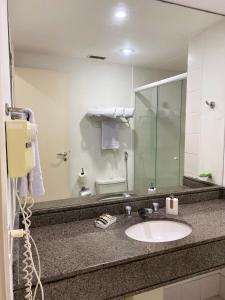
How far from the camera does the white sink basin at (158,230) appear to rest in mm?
1427

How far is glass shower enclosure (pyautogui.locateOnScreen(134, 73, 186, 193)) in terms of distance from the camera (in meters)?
1.80

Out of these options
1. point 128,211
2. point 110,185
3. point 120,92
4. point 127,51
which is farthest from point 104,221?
point 127,51

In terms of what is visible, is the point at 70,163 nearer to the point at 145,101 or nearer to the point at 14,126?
the point at 145,101

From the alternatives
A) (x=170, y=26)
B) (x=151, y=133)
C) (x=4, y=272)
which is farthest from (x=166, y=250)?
(x=170, y=26)

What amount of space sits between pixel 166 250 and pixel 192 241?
0.16 m

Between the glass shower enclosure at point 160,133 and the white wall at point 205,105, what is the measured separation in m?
0.07

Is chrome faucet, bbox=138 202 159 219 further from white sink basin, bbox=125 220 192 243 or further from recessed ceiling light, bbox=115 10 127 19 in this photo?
recessed ceiling light, bbox=115 10 127 19

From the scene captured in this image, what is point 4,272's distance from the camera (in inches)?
20.6

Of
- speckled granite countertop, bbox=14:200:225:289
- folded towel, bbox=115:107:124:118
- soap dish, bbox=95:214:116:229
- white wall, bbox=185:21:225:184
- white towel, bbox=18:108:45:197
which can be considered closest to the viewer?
white towel, bbox=18:108:45:197

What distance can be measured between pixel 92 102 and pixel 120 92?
0.21m

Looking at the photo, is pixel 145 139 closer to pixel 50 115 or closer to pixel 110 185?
pixel 110 185

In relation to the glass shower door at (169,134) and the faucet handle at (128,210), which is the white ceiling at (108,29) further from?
the faucet handle at (128,210)

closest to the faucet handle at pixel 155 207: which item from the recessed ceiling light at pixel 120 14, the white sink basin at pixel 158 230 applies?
the white sink basin at pixel 158 230

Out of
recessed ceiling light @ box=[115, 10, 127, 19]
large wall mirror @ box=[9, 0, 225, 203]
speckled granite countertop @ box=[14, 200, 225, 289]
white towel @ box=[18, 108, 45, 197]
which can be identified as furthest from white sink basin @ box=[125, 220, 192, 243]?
recessed ceiling light @ box=[115, 10, 127, 19]
